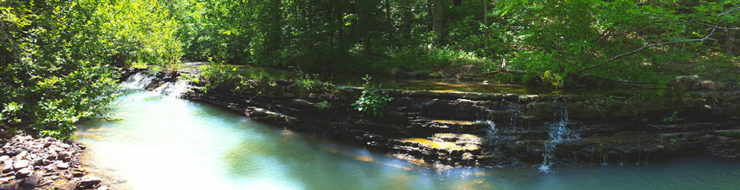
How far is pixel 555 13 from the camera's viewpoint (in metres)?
8.84

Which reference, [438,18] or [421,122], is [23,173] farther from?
[438,18]

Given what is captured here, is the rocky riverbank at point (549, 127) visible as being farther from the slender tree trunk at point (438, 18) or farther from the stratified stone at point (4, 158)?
the slender tree trunk at point (438, 18)

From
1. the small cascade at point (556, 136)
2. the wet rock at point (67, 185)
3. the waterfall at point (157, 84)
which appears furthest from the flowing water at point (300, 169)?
the waterfall at point (157, 84)

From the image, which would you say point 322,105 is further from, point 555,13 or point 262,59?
point 262,59

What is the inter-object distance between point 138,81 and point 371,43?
1091 centimetres

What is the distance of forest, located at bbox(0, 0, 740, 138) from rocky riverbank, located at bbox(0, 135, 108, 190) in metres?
0.40

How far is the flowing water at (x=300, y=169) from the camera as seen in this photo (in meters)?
6.29

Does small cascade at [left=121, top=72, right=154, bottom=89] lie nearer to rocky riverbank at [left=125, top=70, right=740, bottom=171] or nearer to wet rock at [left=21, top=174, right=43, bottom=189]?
rocky riverbank at [left=125, top=70, right=740, bottom=171]

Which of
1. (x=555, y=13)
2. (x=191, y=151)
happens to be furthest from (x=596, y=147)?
(x=191, y=151)

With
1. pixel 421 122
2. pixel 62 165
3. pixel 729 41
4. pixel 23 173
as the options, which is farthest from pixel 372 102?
pixel 729 41

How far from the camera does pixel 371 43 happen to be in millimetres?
14367

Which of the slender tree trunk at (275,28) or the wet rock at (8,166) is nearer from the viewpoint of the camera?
the wet rock at (8,166)

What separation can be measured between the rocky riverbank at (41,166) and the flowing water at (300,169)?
361mm

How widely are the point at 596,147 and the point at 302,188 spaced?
543 cm
